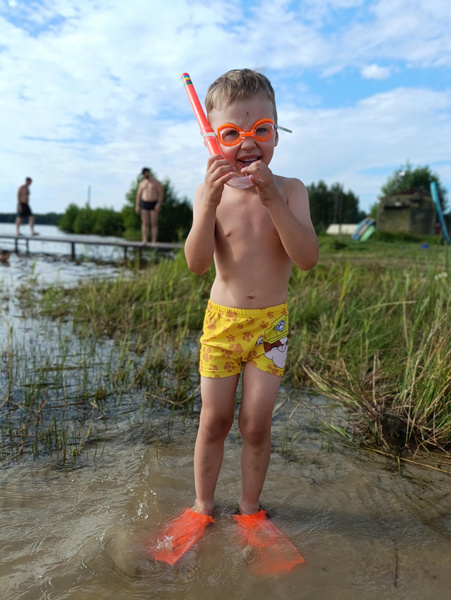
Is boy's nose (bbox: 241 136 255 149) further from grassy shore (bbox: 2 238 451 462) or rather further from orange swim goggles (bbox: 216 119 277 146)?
grassy shore (bbox: 2 238 451 462)

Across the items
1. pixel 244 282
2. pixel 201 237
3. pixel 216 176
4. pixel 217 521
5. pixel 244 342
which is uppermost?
pixel 216 176

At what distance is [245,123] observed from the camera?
1.76 meters

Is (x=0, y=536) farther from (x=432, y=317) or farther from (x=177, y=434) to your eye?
(x=432, y=317)

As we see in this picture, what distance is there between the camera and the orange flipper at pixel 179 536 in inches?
67.2

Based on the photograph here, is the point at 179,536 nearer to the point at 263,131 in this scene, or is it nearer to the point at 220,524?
the point at 220,524

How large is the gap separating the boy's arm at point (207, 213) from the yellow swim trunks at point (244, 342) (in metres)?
0.22

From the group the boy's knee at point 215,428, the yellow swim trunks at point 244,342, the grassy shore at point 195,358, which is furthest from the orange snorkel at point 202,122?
the grassy shore at point 195,358

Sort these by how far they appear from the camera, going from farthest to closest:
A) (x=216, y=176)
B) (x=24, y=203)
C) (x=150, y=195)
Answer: (x=24, y=203), (x=150, y=195), (x=216, y=176)

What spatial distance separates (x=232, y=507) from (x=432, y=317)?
7.51ft

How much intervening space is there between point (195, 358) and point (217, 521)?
177 cm

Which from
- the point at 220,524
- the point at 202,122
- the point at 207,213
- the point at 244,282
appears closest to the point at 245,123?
the point at 202,122

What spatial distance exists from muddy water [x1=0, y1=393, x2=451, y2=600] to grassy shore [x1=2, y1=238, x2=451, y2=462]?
9.8 inches

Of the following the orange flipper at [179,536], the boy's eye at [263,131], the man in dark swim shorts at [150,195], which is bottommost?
the orange flipper at [179,536]

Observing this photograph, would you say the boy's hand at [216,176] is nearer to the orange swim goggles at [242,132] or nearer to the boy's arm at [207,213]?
the boy's arm at [207,213]
